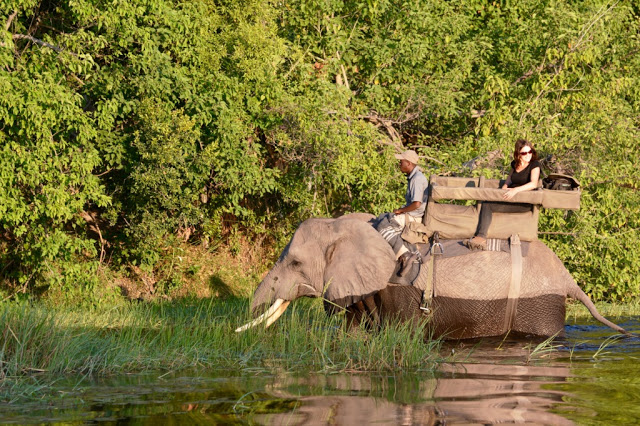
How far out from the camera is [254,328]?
374 inches

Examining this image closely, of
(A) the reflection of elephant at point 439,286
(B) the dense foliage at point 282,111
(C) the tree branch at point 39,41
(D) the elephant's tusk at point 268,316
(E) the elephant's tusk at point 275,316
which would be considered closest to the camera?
(D) the elephant's tusk at point 268,316

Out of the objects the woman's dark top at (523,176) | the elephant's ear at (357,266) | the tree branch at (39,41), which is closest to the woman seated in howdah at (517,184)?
the woman's dark top at (523,176)

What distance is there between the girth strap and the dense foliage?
379 cm

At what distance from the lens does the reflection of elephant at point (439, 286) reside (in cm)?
1004

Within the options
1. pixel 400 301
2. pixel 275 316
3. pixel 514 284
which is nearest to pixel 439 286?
pixel 400 301

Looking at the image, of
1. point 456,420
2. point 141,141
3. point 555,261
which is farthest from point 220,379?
point 141,141

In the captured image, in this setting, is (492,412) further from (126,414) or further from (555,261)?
(555,261)

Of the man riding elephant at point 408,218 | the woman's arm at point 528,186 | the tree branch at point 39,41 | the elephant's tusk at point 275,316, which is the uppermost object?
the tree branch at point 39,41

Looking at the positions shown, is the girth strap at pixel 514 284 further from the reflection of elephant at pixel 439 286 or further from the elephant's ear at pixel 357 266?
the elephant's ear at pixel 357 266

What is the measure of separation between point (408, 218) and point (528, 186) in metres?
1.33

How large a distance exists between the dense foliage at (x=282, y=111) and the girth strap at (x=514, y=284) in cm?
379

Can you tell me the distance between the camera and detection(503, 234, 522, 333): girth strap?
398 inches

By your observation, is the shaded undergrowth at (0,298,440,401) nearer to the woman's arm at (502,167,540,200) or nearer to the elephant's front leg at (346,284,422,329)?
the elephant's front leg at (346,284,422,329)

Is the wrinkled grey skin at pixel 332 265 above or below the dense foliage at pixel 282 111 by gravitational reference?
below
